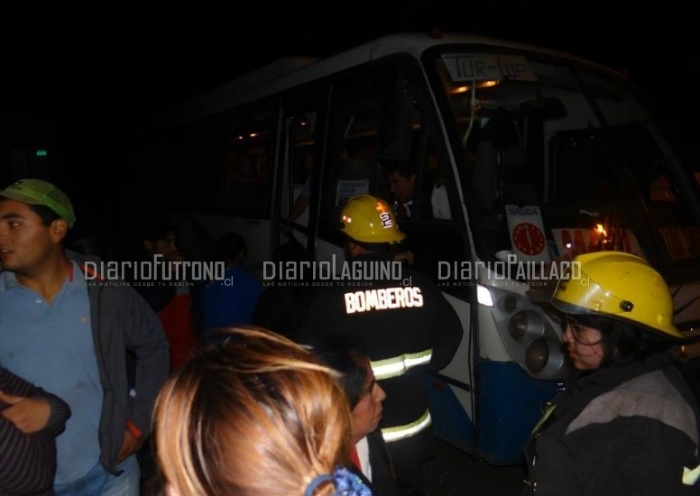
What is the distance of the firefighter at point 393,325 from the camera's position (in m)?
3.16

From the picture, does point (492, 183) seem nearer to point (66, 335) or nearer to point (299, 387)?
point (66, 335)

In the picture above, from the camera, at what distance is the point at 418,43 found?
4.63 m

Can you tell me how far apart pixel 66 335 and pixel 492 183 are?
111 inches

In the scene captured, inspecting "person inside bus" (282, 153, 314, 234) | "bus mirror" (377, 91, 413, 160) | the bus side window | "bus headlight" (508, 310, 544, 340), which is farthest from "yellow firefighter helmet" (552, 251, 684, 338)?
the bus side window

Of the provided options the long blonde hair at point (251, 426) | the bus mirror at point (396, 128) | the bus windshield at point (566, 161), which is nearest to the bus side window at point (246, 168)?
the bus mirror at point (396, 128)

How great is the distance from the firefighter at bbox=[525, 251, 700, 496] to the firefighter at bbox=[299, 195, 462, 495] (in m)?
1.04

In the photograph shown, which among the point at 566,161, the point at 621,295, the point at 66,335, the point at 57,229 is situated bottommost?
the point at 66,335

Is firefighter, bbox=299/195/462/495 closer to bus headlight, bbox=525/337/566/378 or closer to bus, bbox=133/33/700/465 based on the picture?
bus, bbox=133/33/700/465

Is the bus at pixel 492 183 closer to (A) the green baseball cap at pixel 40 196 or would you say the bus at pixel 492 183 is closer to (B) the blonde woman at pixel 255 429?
(A) the green baseball cap at pixel 40 196

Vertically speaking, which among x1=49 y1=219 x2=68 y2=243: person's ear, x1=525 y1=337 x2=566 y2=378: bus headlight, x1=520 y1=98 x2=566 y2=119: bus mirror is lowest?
x1=525 y1=337 x2=566 y2=378: bus headlight

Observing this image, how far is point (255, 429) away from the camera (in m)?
1.13

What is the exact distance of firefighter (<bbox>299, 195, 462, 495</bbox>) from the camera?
10.4 ft

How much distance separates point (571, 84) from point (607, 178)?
2.74 feet

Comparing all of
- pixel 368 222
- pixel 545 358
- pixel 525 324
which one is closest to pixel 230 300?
pixel 368 222
